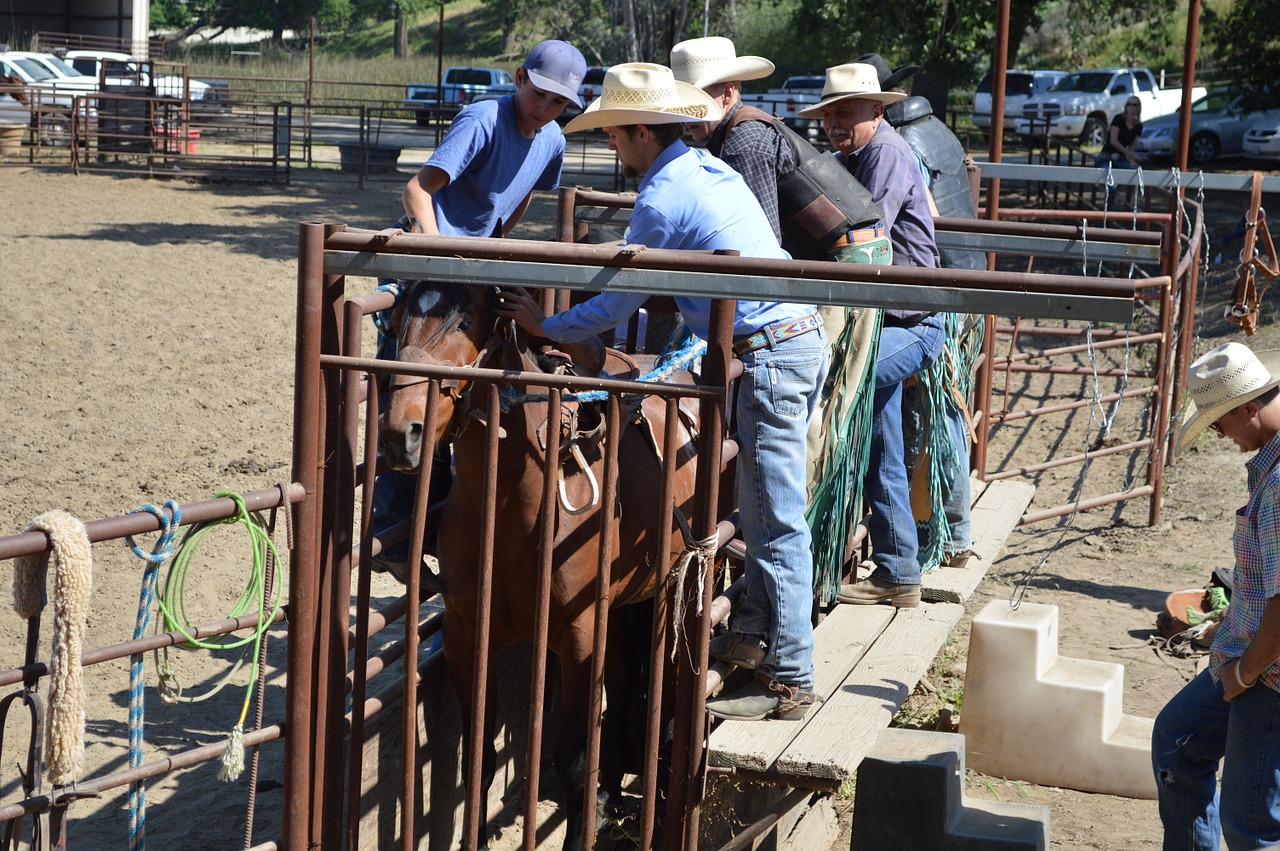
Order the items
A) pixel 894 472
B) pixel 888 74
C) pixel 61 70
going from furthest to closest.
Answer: pixel 61 70, pixel 888 74, pixel 894 472

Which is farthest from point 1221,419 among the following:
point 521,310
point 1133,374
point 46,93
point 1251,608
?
point 46,93

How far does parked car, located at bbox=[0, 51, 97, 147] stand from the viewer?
66.6 feet

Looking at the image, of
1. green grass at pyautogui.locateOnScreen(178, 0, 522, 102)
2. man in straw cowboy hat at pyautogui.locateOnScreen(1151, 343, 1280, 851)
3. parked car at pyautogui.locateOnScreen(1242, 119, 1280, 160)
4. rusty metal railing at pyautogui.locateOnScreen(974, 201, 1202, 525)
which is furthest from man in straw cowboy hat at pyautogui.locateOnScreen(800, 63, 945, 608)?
green grass at pyautogui.locateOnScreen(178, 0, 522, 102)

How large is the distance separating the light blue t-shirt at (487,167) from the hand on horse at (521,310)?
1.13 meters

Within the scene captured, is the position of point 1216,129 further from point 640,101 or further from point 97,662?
point 97,662

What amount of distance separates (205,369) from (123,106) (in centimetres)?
1522

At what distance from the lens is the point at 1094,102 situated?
26.2 m

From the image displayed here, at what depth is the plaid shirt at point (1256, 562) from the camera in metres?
3.00

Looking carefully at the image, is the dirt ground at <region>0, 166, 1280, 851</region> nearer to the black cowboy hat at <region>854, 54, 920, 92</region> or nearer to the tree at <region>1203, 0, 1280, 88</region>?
the black cowboy hat at <region>854, 54, 920, 92</region>

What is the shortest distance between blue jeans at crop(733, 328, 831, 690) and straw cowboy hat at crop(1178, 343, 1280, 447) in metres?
0.95

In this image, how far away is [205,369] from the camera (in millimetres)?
9102

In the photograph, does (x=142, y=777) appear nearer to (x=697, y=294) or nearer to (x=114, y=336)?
(x=697, y=294)

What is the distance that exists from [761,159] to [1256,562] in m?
1.77

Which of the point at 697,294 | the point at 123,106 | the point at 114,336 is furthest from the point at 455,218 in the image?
the point at 123,106
